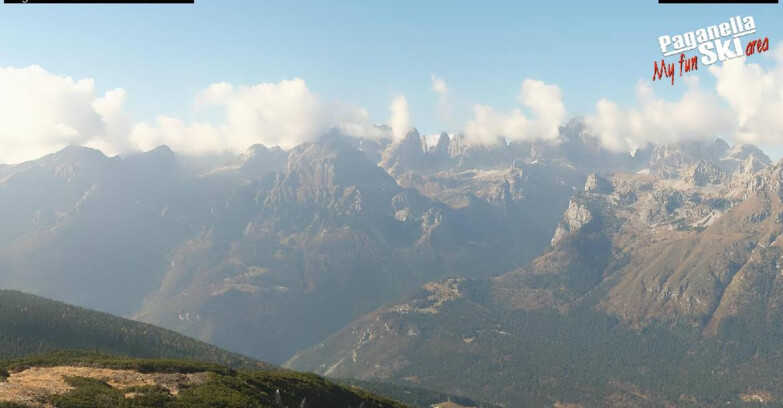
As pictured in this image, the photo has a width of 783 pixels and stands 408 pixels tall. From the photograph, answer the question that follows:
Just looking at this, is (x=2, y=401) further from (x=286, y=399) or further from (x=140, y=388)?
(x=286, y=399)

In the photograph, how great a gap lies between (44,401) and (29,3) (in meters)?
78.2

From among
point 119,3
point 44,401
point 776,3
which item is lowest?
point 44,401

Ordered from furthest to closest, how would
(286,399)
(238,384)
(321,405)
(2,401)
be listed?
1. (321,405)
2. (286,399)
3. (238,384)
4. (2,401)

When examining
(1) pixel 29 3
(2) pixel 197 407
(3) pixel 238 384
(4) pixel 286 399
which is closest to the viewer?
(1) pixel 29 3

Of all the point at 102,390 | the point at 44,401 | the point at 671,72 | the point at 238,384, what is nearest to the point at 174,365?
the point at 238,384

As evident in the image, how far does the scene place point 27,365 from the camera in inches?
6176

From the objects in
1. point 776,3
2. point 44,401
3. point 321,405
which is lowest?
point 321,405

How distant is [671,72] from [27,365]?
20167 cm

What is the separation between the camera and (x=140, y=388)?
5236 inches

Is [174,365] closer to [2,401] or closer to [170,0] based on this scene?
[2,401]

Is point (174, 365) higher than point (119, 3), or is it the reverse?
point (119, 3)

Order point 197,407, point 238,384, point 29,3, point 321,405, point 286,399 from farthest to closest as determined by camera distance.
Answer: point 321,405
point 286,399
point 238,384
point 197,407
point 29,3

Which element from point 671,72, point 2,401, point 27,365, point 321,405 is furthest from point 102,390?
point 671,72

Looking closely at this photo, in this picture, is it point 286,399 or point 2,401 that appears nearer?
point 2,401
